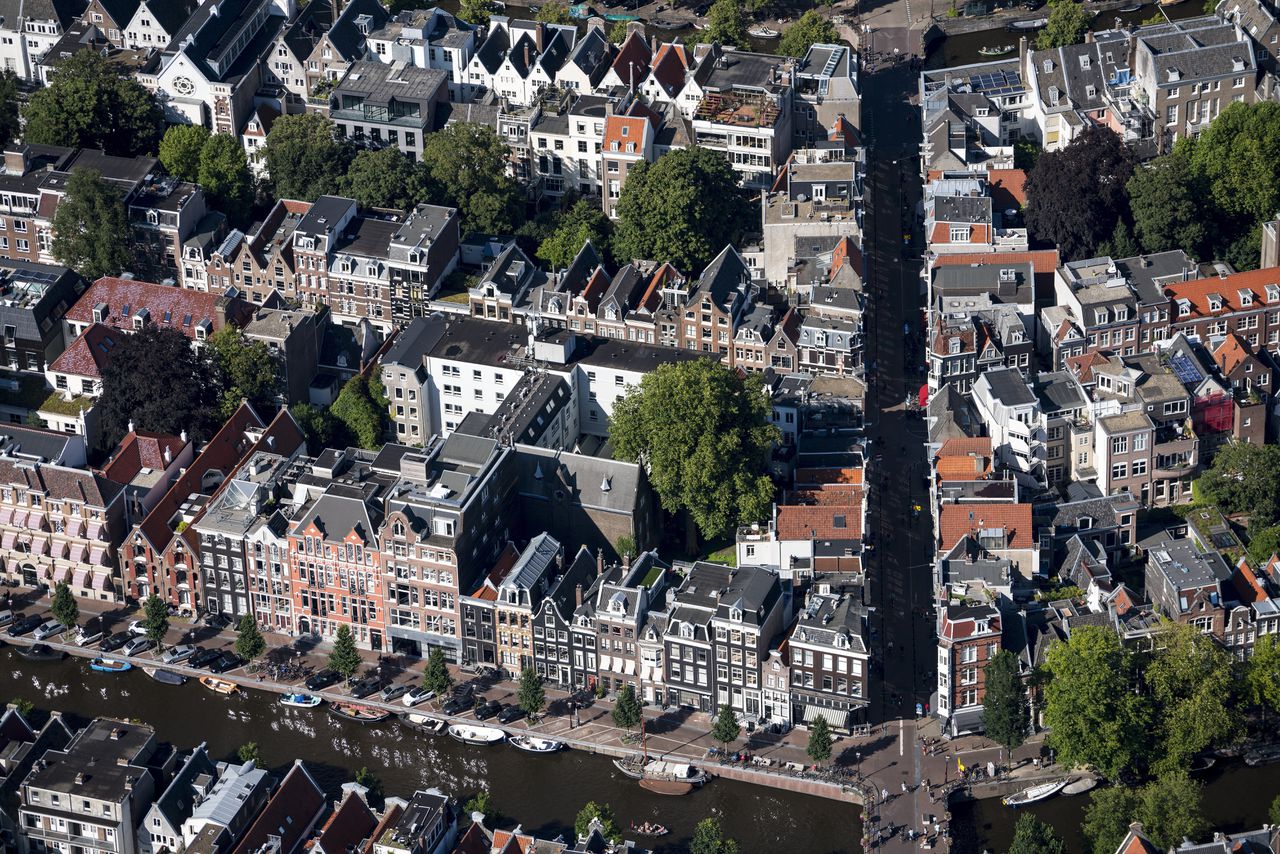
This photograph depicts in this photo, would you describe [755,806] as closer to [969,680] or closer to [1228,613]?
[969,680]

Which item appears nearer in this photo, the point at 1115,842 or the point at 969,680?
the point at 1115,842

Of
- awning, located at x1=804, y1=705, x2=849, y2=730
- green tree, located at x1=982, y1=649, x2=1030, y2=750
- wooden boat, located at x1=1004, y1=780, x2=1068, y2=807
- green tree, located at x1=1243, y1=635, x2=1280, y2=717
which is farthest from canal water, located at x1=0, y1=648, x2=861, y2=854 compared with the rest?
green tree, located at x1=1243, y1=635, x2=1280, y2=717

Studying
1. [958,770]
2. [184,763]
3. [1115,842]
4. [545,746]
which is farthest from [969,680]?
[184,763]

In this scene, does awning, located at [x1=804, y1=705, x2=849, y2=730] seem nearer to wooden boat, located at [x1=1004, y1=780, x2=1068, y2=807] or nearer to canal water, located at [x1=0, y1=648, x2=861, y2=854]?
canal water, located at [x1=0, y1=648, x2=861, y2=854]

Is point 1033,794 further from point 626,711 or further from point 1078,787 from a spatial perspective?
point 626,711

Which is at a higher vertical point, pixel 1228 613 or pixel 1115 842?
pixel 1228 613

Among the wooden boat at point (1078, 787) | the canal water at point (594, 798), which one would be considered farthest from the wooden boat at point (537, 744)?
the wooden boat at point (1078, 787)

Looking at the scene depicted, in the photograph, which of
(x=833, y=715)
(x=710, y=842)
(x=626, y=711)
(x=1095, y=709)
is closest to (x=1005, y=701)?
(x=1095, y=709)
